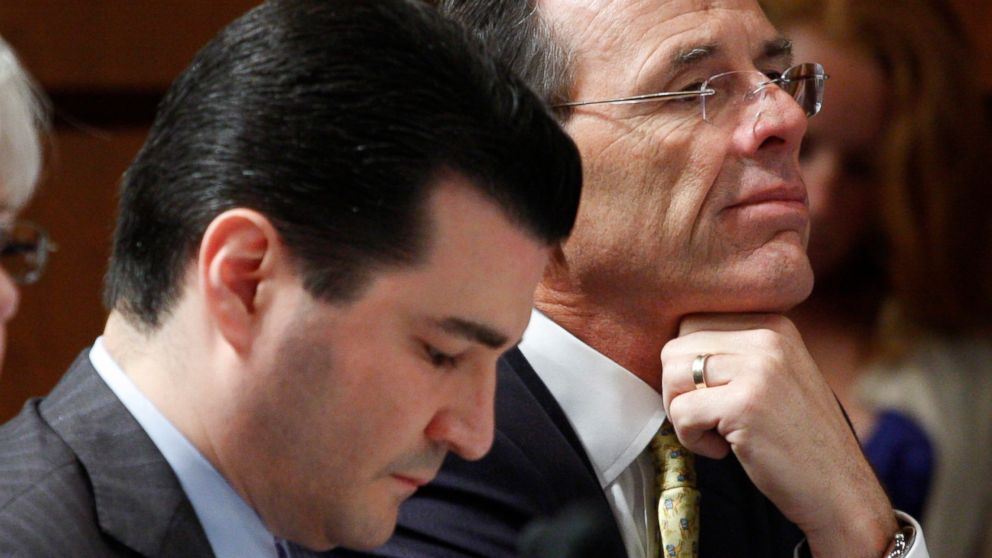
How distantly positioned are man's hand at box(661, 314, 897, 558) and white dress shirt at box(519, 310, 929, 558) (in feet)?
0.18

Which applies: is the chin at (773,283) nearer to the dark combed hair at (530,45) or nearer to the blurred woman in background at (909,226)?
the dark combed hair at (530,45)

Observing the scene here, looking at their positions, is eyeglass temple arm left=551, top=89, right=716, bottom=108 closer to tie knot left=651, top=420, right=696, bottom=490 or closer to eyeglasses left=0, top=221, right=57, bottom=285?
tie knot left=651, top=420, right=696, bottom=490

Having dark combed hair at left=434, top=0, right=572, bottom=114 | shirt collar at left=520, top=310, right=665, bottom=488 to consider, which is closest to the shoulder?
shirt collar at left=520, top=310, right=665, bottom=488

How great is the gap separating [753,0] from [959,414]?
1336mm

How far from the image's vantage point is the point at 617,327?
1.68 meters

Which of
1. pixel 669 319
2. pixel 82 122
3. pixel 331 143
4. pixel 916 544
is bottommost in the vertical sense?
pixel 916 544

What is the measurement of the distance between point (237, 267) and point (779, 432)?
695 mm

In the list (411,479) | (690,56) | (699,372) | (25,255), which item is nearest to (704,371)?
(699,372)

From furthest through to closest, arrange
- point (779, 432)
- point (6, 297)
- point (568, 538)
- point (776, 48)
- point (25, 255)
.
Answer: point (25, 255)
point (776, 48)
point (779, 432)
point (6, 297)
point (568, 538)

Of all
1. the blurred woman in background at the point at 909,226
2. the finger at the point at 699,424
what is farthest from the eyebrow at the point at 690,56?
the blurred woman in background at the point at 909,226

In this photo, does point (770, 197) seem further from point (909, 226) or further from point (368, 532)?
point (909, 226)

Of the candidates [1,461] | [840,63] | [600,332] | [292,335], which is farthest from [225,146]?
[840,63]

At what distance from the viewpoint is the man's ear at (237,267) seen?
44.7 inches

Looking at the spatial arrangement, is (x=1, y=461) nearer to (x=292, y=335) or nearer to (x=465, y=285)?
(x=292, y=335)
